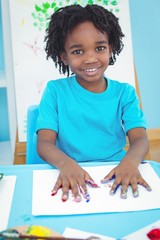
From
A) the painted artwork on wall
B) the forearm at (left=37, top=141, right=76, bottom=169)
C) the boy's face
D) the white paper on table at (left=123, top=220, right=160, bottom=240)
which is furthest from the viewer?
the painted artwork on wall

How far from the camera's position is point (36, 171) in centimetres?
76

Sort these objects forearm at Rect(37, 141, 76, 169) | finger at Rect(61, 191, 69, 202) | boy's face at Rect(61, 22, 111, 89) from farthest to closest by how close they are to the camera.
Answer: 1. boy's face at Rect(61, 22, 111, 89)
2. forearm at Rect(37, 141, 76, 169)
3. finger at Rect(61, 191, 69, 202)

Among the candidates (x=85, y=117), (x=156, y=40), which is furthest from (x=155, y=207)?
(x=156, y=40)

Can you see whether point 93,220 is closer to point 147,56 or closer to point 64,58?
point 64,58

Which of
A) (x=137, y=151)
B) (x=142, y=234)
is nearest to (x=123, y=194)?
(x=142, y=234)

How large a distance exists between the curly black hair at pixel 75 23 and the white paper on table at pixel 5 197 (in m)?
0.48

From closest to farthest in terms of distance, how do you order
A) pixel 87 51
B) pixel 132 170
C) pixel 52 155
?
pixel 132 170 < pixel 52 155 < pixel 87 51

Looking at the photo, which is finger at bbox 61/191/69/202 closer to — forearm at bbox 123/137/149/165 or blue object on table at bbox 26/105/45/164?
forearm at bbox 123/137/149/165

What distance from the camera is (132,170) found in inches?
28.9

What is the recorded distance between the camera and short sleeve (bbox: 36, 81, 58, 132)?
3.13 feet

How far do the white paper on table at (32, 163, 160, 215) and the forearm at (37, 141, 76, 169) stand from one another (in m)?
0.08

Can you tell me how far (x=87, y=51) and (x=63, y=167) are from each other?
37 cm

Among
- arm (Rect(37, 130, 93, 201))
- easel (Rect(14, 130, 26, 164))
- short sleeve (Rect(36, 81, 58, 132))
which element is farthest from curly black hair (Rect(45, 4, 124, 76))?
easel (Rect(14, 130, 26, 164))

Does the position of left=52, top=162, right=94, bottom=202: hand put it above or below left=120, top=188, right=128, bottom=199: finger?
above
